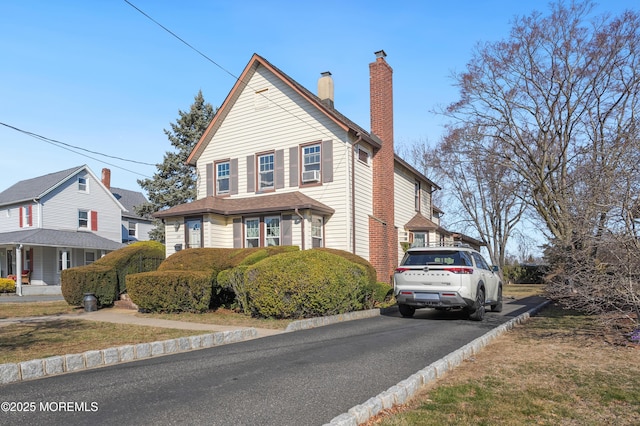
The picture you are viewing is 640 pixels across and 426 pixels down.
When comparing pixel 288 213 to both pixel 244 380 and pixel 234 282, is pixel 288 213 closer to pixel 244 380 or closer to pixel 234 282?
pixel 234 282

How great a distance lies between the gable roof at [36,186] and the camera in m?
31.1

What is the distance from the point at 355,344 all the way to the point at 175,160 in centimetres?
2906

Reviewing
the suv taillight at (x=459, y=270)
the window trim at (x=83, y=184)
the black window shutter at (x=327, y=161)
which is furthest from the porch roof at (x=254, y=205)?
the window trim at (x=83, y=184)

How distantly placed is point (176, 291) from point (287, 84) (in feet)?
33.8

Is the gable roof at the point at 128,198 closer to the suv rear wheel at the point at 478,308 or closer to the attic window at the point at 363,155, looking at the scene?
the attic window at the point at 363,155

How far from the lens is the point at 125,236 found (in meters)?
39.2

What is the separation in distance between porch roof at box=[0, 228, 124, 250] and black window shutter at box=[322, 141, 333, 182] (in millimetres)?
19865

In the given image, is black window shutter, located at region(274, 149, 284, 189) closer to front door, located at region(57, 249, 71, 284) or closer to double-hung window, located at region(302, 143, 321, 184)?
double-hung window, located at region(302, 143, 321, 184)

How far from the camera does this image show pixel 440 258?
1130 centimetres

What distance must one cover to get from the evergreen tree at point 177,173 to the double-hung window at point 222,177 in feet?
43.4

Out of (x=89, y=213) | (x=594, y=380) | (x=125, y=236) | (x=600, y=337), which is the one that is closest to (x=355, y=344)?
(x=594, y=380)

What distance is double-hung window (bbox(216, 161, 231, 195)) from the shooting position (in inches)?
830

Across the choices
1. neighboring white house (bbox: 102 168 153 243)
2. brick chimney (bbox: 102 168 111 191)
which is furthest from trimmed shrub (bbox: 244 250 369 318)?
brick chimney (bbox: 102 168 111 191)

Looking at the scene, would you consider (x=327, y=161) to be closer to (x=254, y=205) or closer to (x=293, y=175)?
(x=293, y=175)
